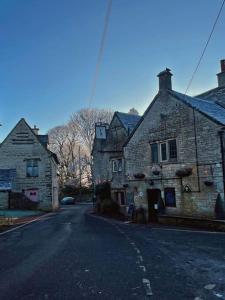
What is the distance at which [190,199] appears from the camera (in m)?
17.4

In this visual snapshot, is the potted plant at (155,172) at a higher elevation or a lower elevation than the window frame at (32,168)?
lower

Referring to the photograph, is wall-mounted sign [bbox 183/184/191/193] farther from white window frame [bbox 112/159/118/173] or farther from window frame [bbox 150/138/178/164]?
white window frame [bbox 112/159/118/173]

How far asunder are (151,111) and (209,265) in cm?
1459

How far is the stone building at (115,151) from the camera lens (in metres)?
28.2

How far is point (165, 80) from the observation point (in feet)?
65.9

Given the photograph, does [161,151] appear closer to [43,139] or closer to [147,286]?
[147,286]

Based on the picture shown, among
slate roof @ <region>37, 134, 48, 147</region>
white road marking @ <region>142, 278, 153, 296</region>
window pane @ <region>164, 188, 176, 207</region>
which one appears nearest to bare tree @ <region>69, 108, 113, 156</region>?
slate roof @ <region>37, 134, 48, 147</region>

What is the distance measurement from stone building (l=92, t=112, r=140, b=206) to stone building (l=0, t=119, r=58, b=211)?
20.1 feet

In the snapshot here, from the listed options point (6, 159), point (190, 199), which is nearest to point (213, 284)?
point (190, 199)

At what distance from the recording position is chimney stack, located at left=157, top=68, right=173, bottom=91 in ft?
65.5

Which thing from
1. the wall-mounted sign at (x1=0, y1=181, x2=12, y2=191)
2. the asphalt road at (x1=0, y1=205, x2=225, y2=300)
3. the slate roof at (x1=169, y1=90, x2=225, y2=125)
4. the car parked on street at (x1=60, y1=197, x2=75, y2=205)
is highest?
the slate roof at (x1=169, y1=90, x2=225, y2=125)

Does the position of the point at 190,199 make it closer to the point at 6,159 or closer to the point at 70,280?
the point at 70,280

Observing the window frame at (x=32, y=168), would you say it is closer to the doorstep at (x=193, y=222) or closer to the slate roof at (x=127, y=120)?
the slate roof at (x=127, y=120)

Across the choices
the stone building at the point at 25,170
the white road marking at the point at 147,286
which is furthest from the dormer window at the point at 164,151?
the stone building at the point at 25,170
